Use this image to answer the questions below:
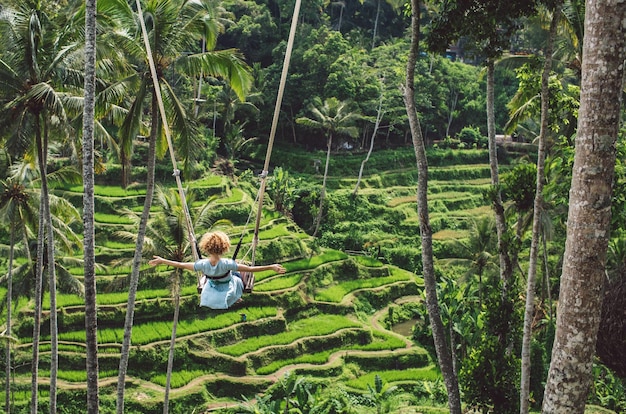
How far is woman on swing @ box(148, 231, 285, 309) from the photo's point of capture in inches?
208

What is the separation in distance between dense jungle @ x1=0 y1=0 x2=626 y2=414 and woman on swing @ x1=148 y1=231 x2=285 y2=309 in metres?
0.50

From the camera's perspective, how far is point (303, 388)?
622 inches

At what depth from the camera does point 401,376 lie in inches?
782

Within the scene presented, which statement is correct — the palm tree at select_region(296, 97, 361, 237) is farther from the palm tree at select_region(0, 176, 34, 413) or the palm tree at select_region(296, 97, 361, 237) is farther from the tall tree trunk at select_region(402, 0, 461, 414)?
the tall tree trunk at select_region(402, 0, 461, 414)

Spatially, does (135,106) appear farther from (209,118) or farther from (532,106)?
(209,118)

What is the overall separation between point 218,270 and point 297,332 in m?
15.9

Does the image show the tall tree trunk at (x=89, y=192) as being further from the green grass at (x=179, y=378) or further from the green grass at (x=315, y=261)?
the green grass at (x=315, y=261)

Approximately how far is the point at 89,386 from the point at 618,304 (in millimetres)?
7470

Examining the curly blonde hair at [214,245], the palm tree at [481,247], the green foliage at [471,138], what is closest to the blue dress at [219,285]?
the curly blonde hair at [214,245]

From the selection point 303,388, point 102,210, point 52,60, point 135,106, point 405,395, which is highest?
point 52,60

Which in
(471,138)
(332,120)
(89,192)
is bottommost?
(471,138)

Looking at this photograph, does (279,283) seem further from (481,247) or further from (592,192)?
(592,192)

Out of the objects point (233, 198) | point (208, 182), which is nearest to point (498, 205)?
point (233, 198)

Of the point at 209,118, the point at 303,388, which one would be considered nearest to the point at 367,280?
the point at 303,388
